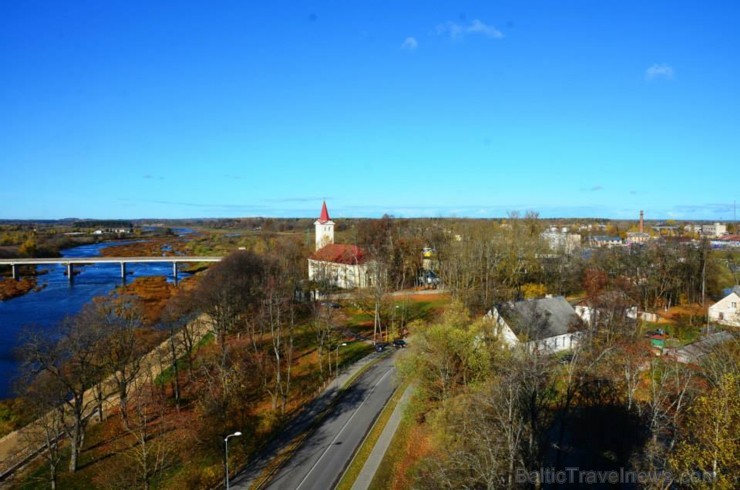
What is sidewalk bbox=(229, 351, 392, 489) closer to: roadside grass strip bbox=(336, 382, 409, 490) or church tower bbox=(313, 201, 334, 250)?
roadside grass strip bbox=(336, 382, 409, 490)

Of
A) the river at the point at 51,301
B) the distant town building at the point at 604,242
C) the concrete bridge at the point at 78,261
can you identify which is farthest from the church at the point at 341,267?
the distant town building at the point at 604,242

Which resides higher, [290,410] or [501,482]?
[501,482]

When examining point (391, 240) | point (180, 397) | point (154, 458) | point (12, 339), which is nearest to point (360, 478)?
point (154, 458)

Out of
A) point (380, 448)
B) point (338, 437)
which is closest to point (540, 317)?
point (380, 448)

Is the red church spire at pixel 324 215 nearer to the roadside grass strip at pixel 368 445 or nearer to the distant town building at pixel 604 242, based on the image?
the distant town building at pixel 604 242

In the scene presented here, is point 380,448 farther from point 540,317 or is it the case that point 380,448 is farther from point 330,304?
point 330,304

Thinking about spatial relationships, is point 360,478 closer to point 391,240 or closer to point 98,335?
point 98,335

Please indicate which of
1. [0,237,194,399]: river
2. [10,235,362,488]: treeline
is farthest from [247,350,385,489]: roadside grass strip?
[0,237,194,399]: river
